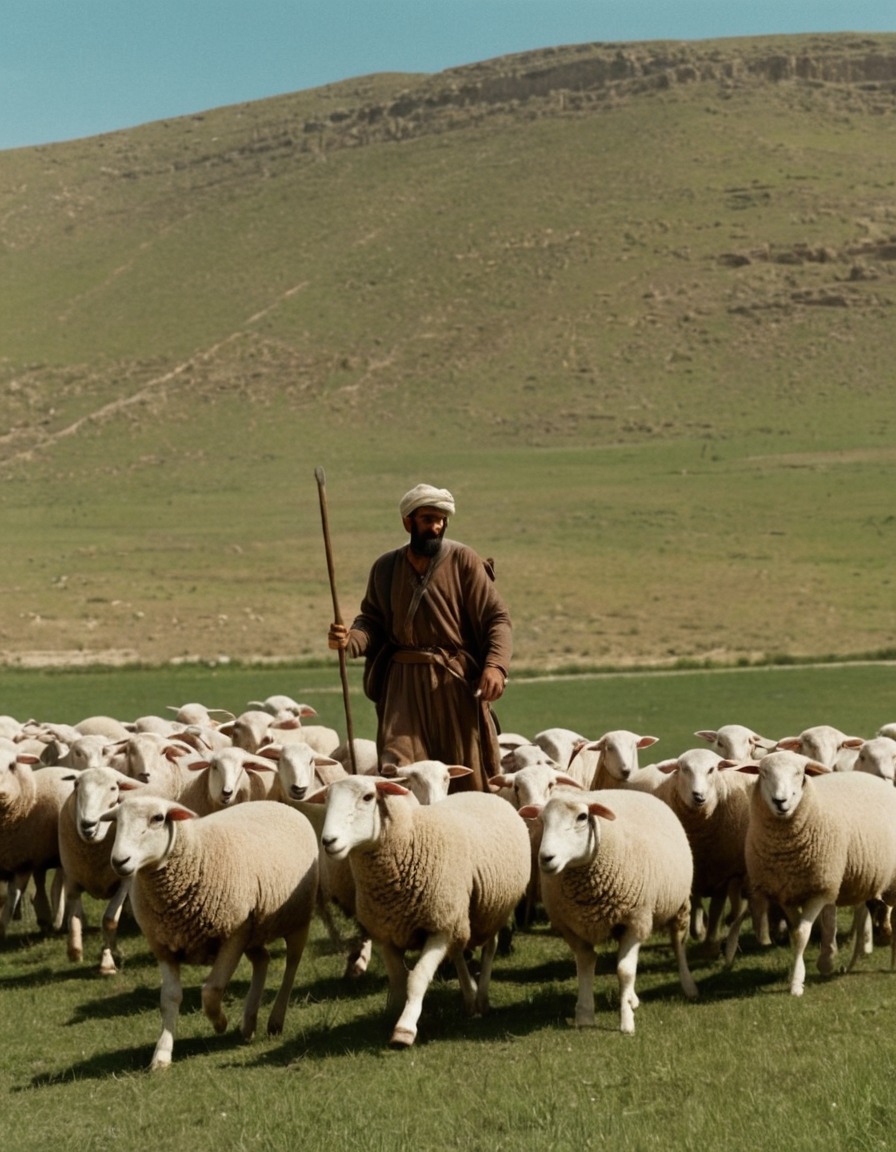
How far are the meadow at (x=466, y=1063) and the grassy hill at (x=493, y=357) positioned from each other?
1078 inches

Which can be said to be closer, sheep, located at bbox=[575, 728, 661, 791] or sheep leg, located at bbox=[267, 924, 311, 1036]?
sheep leg, located at bbox=[267, 924, 311, 1036]

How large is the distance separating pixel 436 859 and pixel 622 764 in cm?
347

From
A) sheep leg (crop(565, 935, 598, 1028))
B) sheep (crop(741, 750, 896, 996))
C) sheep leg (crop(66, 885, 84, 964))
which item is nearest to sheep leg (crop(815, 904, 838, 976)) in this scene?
sheep (crop(741, 750, 896, 996))

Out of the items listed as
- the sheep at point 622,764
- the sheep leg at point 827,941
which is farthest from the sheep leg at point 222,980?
the sheep at point 622,764

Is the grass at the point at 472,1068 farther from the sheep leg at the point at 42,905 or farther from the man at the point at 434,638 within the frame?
the sheep leg at the point at 42,905

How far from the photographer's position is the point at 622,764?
453 inches

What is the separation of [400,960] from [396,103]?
403ft

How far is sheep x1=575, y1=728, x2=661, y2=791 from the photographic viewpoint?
1132 centimetres

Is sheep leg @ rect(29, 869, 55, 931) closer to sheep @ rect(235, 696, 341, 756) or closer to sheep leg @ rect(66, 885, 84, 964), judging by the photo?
sheep leg @ rect(66, 885, 84, 964)

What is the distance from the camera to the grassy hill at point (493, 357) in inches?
1820

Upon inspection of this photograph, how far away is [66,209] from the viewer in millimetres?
115875

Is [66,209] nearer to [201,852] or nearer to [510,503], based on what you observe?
[510,503]

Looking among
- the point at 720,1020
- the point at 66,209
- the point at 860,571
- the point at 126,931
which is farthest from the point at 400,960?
the point at 66,209

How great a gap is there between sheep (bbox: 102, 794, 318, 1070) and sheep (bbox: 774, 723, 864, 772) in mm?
4599
